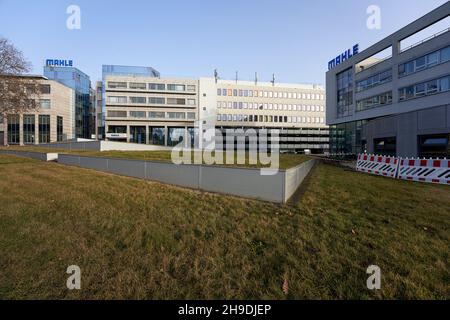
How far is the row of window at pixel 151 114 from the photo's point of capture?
69.1m

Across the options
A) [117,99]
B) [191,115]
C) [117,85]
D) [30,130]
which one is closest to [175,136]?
[191,115]

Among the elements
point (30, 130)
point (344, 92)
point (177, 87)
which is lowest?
point (30, 130)

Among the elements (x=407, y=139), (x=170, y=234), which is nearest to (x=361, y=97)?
(x=407, y=139)

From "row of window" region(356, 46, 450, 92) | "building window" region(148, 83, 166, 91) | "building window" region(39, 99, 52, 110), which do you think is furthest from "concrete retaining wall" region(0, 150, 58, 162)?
"building window" region(148, 83, 166, 91)

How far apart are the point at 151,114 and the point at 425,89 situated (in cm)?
6120

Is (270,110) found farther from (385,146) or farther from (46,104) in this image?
(46,104)

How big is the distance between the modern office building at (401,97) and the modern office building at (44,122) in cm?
6947

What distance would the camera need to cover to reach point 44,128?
208ft

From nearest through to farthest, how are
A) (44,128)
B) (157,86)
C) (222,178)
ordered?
(222,178) → (44,128) → (157,86)

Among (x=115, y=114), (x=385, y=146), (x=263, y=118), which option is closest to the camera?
(x=385, y=146)

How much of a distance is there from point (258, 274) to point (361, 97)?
49148 millimetres

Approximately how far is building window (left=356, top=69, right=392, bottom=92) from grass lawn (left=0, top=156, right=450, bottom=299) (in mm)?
37868

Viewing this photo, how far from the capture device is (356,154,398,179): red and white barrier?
15500mm
